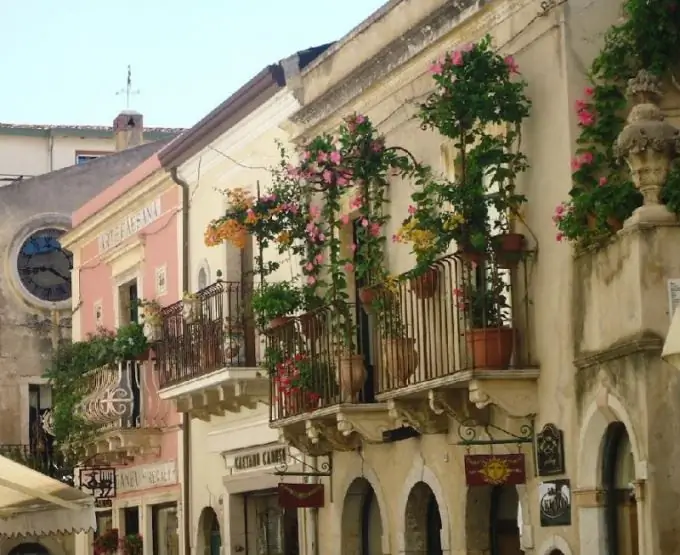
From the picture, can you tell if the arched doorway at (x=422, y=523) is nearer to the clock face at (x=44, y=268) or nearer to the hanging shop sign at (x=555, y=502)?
the hanging shop sign at (x=555, y=502)

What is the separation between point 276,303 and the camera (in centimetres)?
1859

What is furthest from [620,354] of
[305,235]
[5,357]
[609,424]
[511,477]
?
[5,357]

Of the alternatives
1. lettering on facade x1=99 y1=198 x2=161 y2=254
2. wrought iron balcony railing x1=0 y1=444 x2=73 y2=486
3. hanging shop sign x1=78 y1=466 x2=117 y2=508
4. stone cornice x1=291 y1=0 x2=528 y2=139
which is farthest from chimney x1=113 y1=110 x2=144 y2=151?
stone cornice x1=291 y1=0 x2=528 y2=139

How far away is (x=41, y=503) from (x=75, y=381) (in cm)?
1011

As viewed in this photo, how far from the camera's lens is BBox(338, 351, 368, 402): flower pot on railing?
17016 millimetres

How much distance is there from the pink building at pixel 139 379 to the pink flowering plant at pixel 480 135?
377 inches

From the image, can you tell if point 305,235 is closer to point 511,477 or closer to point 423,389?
point 423,389

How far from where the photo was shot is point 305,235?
18.6 m

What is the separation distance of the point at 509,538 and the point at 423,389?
5.22 ft

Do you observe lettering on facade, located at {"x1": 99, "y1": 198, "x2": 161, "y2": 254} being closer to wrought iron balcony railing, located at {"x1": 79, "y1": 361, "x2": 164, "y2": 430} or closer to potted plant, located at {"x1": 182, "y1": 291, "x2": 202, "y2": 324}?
wrought iron balcony railing, located at {"x1": 79, "y1": 361, "x2": 164, "y2": 430}

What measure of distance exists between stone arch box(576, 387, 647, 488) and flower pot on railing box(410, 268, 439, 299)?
227cm

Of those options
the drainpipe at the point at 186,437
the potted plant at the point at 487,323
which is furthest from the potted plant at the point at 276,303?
the drainpipe at the point at 186,437

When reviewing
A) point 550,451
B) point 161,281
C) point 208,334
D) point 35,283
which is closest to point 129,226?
point 161,281

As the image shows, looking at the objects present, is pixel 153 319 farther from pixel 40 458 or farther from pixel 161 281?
pixel 40 458
